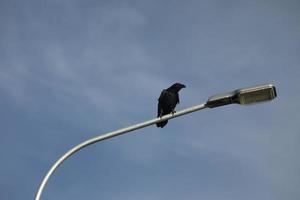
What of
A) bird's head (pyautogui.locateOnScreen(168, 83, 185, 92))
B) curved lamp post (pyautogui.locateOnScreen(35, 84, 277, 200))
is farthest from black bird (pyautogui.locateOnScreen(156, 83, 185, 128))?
curved lamp post (pyautogui.locateOnScreen(35, 84, 277, 200))

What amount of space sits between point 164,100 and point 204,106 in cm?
626

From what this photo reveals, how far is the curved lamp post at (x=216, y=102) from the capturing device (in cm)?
721

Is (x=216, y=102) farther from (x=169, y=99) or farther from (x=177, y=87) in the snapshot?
(x=177, y=87)

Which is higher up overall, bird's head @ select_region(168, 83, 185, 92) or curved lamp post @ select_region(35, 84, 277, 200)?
bird's head @ select_region(168, 83, 185, 92)

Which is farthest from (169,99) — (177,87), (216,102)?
(216,102)

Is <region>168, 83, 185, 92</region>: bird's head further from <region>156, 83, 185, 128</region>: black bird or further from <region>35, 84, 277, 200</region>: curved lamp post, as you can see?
<region>35, 84, 277, 200</region>: curved lamp post

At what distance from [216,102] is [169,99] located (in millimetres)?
6256

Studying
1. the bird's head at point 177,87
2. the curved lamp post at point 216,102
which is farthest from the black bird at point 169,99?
the curved lamp post at point 216,102

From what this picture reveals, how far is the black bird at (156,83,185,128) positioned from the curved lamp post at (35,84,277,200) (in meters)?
6.01

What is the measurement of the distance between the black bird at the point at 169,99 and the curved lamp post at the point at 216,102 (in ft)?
19.7

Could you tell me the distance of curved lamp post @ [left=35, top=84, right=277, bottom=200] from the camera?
7211mm

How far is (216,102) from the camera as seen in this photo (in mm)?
7629

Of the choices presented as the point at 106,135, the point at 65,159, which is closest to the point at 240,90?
the point at 106,135

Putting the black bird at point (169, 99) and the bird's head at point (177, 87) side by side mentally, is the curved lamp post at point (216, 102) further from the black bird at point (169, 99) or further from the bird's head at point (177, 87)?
the bird's head at point (177, 87)
